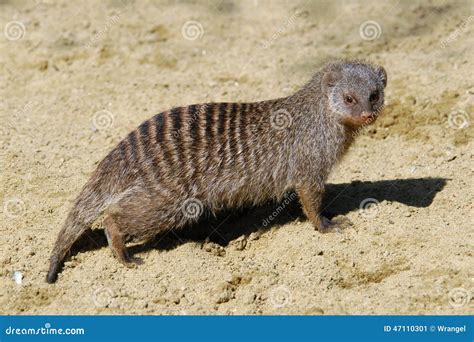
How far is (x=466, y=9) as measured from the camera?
A: 7102 mm

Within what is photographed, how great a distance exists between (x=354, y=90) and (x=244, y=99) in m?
1.85

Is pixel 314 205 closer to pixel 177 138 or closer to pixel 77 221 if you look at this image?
pixel 177 138

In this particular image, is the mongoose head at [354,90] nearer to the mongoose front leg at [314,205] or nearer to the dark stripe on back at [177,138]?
the mongoose front leg at [314,205]

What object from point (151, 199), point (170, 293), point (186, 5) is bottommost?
point (170, 293)

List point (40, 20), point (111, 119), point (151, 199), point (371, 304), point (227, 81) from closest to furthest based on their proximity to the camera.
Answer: point (371, 304), point (151, 199), point (111, 119), point (227, 81), point (40, 20)

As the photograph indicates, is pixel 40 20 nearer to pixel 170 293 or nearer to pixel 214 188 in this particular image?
pixel 214 188

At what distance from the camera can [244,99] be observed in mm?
6273

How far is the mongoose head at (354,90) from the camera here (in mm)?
4527

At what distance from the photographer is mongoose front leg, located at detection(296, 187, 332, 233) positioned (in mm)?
4707

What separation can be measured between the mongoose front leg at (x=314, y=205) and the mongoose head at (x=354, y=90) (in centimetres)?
52

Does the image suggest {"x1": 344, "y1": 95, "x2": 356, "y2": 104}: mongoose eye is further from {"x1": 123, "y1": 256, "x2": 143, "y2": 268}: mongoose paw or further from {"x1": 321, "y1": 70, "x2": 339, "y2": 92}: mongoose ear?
{"x1": 123, "y1": 256, "x2": 143, "y2": 268}: mongoose paw

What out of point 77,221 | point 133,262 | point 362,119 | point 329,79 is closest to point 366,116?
point 362,119

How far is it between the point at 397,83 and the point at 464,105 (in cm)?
70

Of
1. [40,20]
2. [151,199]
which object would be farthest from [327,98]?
[40,20]
